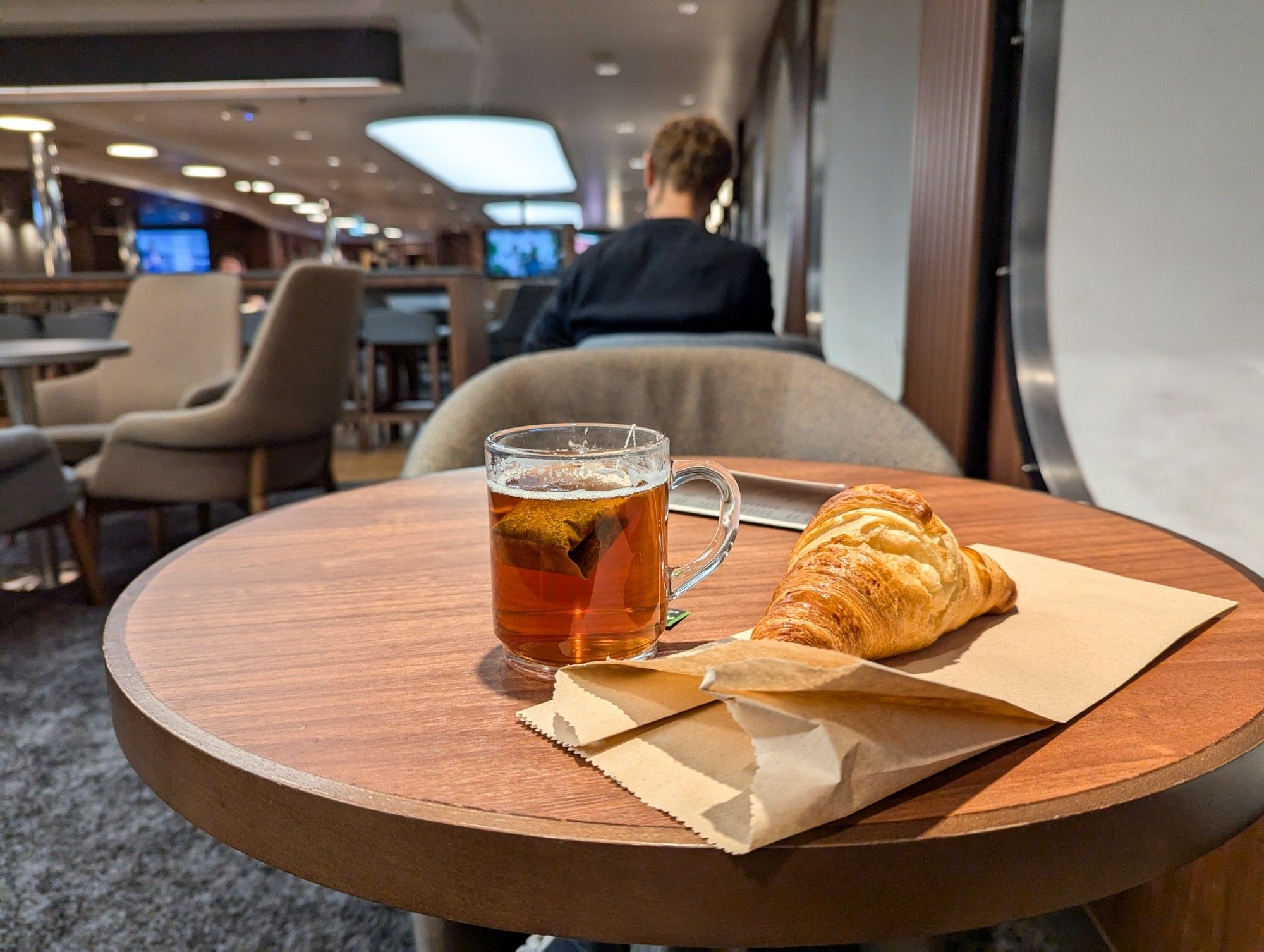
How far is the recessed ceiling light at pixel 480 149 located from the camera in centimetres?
1020

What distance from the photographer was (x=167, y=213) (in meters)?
16.6

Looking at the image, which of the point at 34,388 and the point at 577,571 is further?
the point at 34,388

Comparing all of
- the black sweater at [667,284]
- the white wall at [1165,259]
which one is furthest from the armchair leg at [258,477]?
the white wall at [1165,259]

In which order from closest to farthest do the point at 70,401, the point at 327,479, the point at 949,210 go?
the point at 949,210 → the point at 327,479 → the point at 70,401

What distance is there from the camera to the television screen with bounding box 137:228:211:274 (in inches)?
695

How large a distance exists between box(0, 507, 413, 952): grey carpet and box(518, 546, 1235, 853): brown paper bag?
3.90 feet

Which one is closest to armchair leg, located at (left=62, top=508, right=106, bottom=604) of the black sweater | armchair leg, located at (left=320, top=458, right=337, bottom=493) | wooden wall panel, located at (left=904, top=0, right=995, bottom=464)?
armchair leg, located at (left=320, top=458, right=337, bottom=493)

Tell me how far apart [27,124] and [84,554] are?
8.00 m

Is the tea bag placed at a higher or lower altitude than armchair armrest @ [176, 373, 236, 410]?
higher

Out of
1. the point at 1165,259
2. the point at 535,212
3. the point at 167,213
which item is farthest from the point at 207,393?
the point at 535,212

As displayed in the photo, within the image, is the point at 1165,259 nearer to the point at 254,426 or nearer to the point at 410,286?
the point at 254,426

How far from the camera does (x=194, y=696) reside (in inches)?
19.3

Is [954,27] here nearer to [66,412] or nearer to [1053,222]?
[1053,222]

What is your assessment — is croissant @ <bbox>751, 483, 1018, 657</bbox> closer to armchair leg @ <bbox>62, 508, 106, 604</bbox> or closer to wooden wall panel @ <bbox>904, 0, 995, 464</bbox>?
wooden wall panel @ <bbox>904, 0, 995, 464</bbox>
